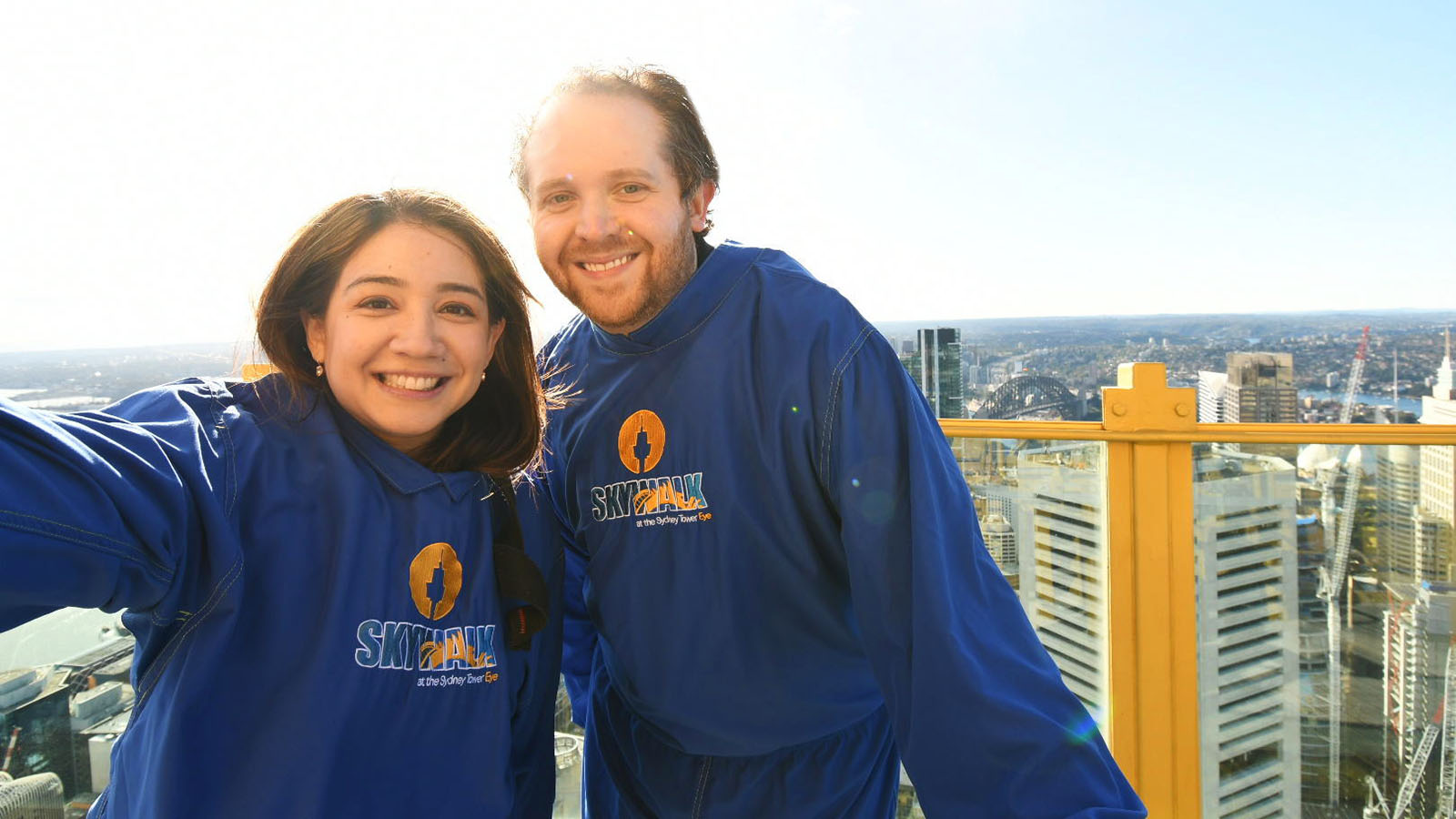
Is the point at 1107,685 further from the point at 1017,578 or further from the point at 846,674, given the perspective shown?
the point at 846,674

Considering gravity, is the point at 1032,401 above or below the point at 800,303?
below

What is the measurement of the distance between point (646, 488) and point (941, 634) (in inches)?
26.0

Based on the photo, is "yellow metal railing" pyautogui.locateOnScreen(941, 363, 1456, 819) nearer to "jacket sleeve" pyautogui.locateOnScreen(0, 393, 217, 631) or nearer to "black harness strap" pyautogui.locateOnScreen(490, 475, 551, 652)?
"black harness strap" pyautogui.locateOnScreen(490, 475, 551, 652)

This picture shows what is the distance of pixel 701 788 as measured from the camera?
179 centimetres

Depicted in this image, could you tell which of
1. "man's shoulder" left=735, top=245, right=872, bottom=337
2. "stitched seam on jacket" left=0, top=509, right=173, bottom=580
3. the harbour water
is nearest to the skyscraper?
the harbour water

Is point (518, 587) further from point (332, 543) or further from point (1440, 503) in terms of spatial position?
point (1440, 503)

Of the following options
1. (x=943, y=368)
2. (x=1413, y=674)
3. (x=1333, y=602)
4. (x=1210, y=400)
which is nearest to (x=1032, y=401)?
(x=943, y=368)

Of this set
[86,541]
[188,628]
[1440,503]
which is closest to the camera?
[86,541]

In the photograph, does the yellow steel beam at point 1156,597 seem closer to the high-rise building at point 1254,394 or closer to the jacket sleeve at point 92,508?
the high-rise building at point 1254,394

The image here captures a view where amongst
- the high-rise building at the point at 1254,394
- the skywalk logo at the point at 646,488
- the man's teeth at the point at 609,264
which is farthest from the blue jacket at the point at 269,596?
the high-rise building at the point at 1254,394

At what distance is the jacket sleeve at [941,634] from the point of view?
1.27m

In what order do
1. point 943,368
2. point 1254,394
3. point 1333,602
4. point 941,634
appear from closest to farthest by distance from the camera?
1. point 941,634
2. point 1333,602
3. point 1254,394
4. point 943,368

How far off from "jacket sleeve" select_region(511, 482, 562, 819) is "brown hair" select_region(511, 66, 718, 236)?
2.57ft

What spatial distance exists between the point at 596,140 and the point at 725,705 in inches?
48.4
